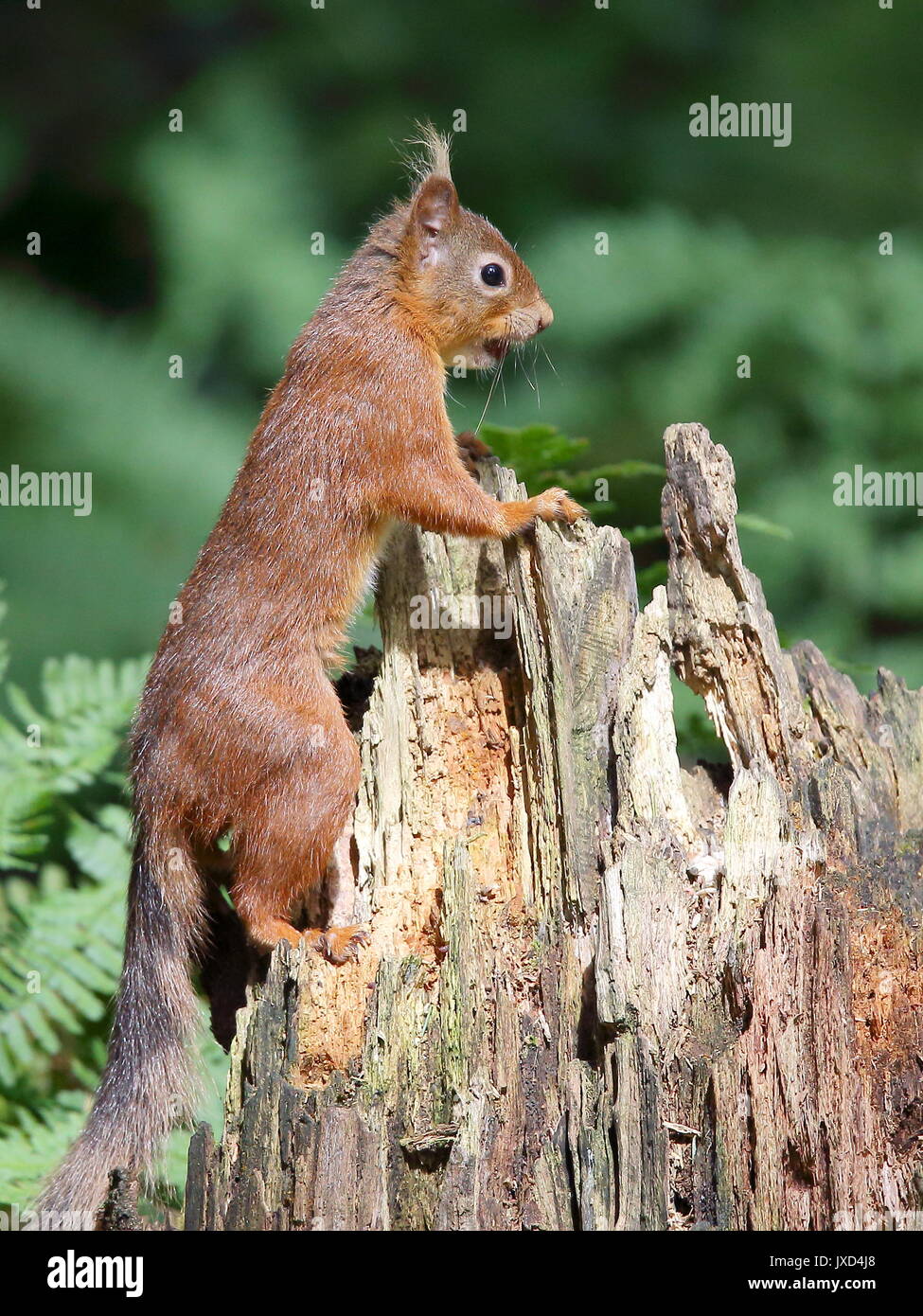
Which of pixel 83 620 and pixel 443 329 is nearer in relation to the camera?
pixel 443 329

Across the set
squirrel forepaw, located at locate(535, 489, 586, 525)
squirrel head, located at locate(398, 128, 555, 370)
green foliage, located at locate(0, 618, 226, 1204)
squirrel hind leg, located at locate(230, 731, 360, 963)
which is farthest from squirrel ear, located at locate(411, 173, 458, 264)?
green foliage, located at locate(0, 618, 226, 1204)

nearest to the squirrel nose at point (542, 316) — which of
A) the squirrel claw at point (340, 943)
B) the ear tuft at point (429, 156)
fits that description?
the ear tuft at point (429, 156)

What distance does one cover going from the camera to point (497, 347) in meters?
4.66

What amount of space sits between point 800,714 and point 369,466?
178 centimetres

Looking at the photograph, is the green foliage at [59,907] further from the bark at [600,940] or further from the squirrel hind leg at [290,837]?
the bark at [600,940]

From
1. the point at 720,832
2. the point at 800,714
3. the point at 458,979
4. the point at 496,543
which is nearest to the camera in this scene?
the point at 458,979

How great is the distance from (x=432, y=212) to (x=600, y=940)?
9.23 feet

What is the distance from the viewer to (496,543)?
4449 mm

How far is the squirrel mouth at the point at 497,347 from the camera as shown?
15.1ft

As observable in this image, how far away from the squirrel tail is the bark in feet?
1.58

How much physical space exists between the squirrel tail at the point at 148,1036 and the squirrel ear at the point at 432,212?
8.06 ft

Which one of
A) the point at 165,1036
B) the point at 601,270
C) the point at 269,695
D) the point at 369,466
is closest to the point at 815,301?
the point at 601,270
